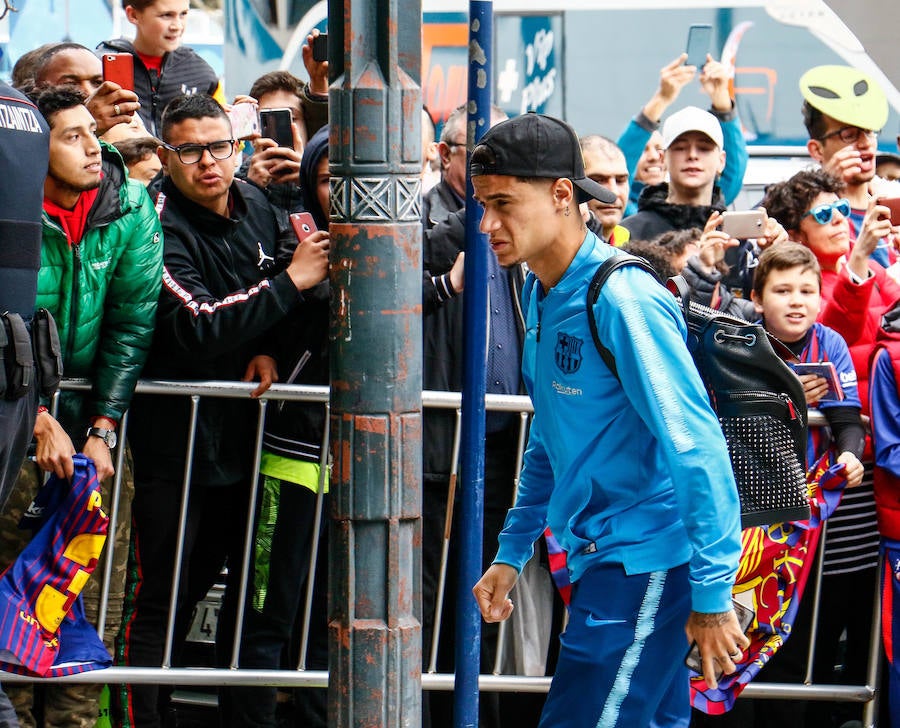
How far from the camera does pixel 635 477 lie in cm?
351

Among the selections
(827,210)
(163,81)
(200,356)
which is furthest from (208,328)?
(827,210)

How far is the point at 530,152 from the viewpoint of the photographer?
142 inches

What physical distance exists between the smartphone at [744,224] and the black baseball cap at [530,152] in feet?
8.53

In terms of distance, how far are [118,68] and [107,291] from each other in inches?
55.5

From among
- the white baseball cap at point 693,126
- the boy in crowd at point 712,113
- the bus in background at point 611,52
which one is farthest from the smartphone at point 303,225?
the bus in background at point 611,52

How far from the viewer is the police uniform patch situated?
3545mm

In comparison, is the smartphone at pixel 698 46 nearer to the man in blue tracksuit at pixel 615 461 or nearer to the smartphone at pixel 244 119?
the smartphone at pixel 244 119

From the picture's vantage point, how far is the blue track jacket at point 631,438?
332 centimetres

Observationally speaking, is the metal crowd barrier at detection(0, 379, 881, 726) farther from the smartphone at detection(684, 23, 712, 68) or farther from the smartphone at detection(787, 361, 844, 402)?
the smartphone at detection(684, 23, 712, 68)

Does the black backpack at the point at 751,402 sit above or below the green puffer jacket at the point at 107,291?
below

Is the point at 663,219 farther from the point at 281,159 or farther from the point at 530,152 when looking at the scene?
the point at 530,152

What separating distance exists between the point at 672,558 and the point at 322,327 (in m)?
2.19

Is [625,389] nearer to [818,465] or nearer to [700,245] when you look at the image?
[818,465]

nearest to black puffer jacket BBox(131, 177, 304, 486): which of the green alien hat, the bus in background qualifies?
the green alien hat
